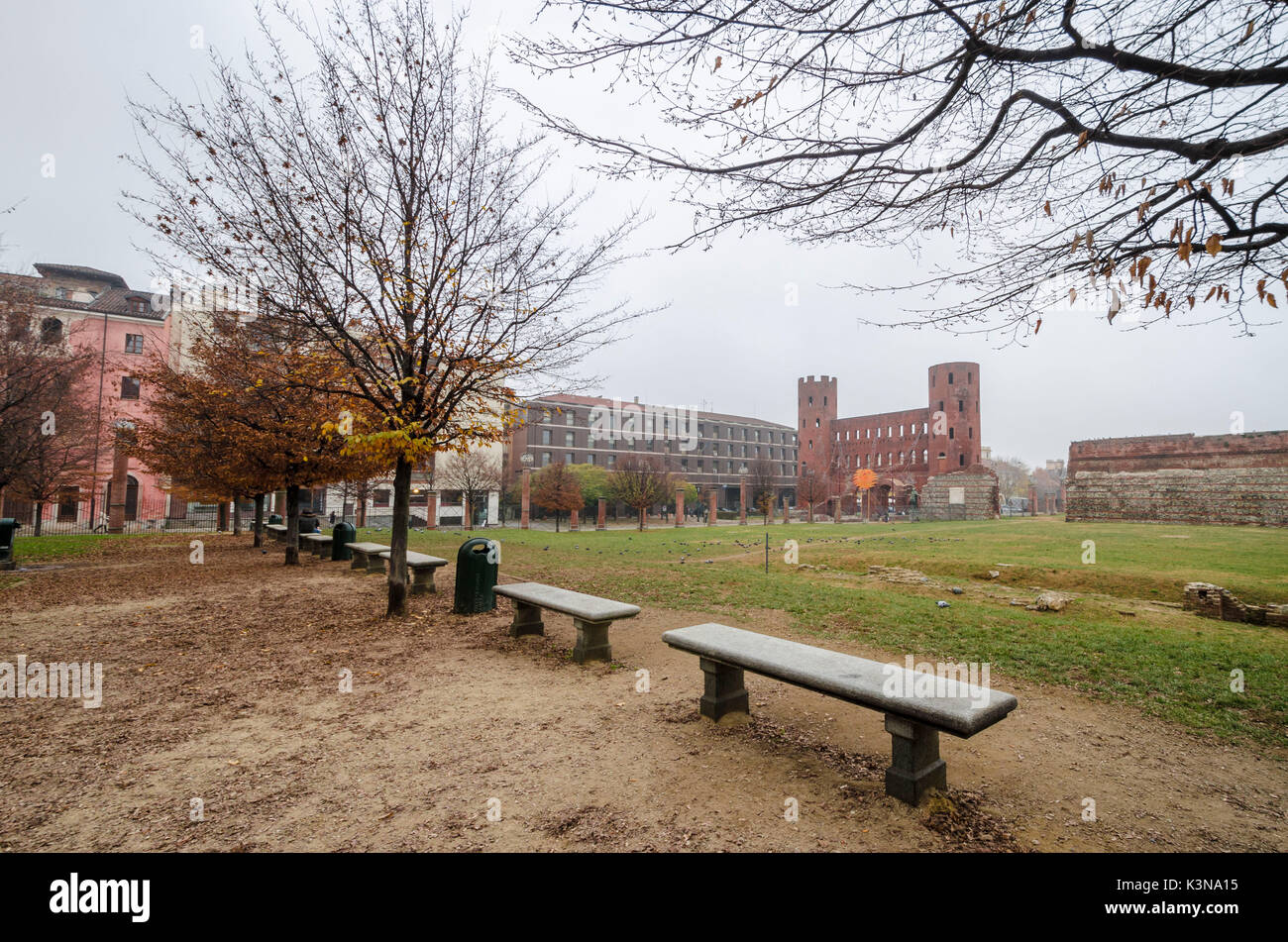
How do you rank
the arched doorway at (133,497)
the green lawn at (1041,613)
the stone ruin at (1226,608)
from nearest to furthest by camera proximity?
the green lawn at (1041,613) → the stone ruin at (1226,608) → the arched doorway at (133,497)

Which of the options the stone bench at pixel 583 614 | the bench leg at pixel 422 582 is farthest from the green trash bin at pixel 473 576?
the bench leg at pixel 422 582

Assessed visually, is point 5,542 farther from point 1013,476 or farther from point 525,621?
point 1013,476

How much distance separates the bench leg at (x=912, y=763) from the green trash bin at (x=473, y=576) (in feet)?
20.3

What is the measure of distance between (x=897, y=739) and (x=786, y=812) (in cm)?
76

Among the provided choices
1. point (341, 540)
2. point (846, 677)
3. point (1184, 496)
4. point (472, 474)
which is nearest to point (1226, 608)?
point (846, 677)

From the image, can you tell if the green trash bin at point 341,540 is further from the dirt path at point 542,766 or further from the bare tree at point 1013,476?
the bare tree at point 1013,476

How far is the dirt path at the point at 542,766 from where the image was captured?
109 inches

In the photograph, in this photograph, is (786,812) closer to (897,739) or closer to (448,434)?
(897,739)

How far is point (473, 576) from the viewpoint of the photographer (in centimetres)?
820

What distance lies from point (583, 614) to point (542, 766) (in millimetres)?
2217

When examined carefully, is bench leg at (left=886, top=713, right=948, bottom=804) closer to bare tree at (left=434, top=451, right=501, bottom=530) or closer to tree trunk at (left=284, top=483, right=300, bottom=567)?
tree trunk at (left=284, top=483, right=300, bottom=567)

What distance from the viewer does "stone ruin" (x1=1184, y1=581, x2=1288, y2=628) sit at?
27.9ft

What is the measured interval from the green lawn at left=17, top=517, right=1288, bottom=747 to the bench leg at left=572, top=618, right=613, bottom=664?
269cm

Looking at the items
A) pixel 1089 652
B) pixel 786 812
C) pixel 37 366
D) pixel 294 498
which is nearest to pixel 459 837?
pixel 786 812
